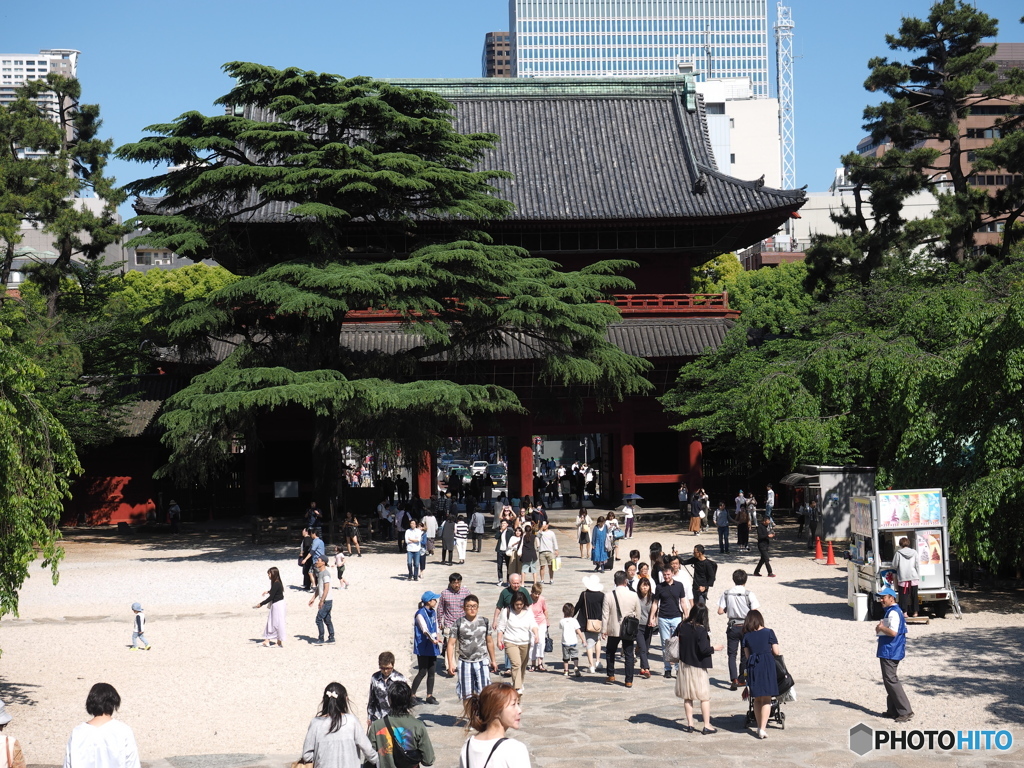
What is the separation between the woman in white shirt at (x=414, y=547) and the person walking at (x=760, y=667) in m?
13.2

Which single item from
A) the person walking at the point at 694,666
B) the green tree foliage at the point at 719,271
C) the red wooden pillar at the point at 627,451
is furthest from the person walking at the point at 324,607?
the green tree foliage at the point at 719,271

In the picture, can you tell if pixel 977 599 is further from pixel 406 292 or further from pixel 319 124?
pixel 319 124

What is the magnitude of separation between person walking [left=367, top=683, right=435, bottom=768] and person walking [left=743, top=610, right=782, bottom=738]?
4.52 metres

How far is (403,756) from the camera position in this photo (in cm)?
890

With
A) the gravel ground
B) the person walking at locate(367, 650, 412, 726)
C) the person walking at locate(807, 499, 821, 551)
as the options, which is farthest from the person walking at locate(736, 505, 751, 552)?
the person walking at locate(367, 650, 412, 726)

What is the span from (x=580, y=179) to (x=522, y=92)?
6.92 m

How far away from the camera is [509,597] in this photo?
14.2 m

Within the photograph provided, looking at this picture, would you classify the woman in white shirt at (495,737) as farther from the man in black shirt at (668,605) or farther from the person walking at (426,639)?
the man in black shirt at (668,605)

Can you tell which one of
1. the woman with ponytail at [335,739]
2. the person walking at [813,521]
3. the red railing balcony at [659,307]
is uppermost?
the red railing balcony at [659,307]

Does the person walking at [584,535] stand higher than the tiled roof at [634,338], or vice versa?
the tiled roof at [634,338]

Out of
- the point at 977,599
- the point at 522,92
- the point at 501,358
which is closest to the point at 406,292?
the point at 501,358

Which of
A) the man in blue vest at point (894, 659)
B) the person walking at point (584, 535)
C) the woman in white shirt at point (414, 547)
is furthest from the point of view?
the person walking at point (584, 535)

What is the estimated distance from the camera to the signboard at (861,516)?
19406 millimetres

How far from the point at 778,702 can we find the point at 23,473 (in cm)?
968
